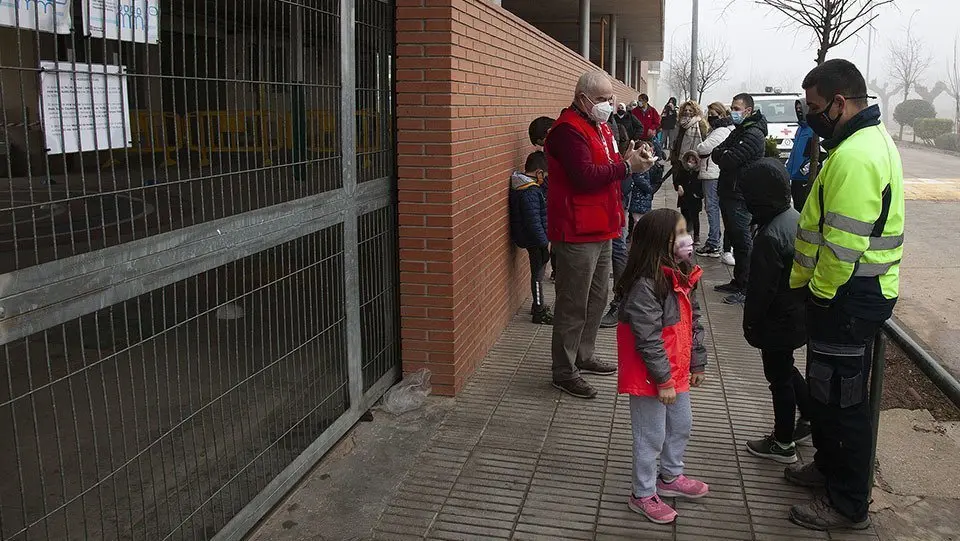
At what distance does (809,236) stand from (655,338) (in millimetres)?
790

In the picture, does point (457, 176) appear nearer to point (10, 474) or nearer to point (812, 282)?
point (812, 282)

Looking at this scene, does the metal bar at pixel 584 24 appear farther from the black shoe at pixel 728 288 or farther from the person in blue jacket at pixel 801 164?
the black shoe at pixel 728 288

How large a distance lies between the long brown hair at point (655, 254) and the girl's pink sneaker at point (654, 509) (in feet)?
3.07

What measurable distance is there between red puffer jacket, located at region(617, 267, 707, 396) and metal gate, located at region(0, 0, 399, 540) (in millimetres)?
1513

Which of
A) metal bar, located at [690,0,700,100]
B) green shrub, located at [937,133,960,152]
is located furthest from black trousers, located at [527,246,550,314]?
green shrub, located at [937,133,960,152]

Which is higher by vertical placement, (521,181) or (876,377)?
(521,181)

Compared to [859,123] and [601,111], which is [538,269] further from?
[859,123]

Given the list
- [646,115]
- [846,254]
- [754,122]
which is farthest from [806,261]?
[646,115]

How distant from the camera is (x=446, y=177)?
5.03m

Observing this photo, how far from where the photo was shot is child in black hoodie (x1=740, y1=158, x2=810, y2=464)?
4.12m

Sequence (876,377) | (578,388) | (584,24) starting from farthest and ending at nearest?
(584,24)
(578,388)
(876,377)

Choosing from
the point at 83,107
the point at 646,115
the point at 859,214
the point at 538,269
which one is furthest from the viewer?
the point at 646,115

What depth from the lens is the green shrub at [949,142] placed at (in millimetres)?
39653

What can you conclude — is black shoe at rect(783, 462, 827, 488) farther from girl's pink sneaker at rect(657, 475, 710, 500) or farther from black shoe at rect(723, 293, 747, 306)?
black shoe at rect(723, 293, 747, 306)
